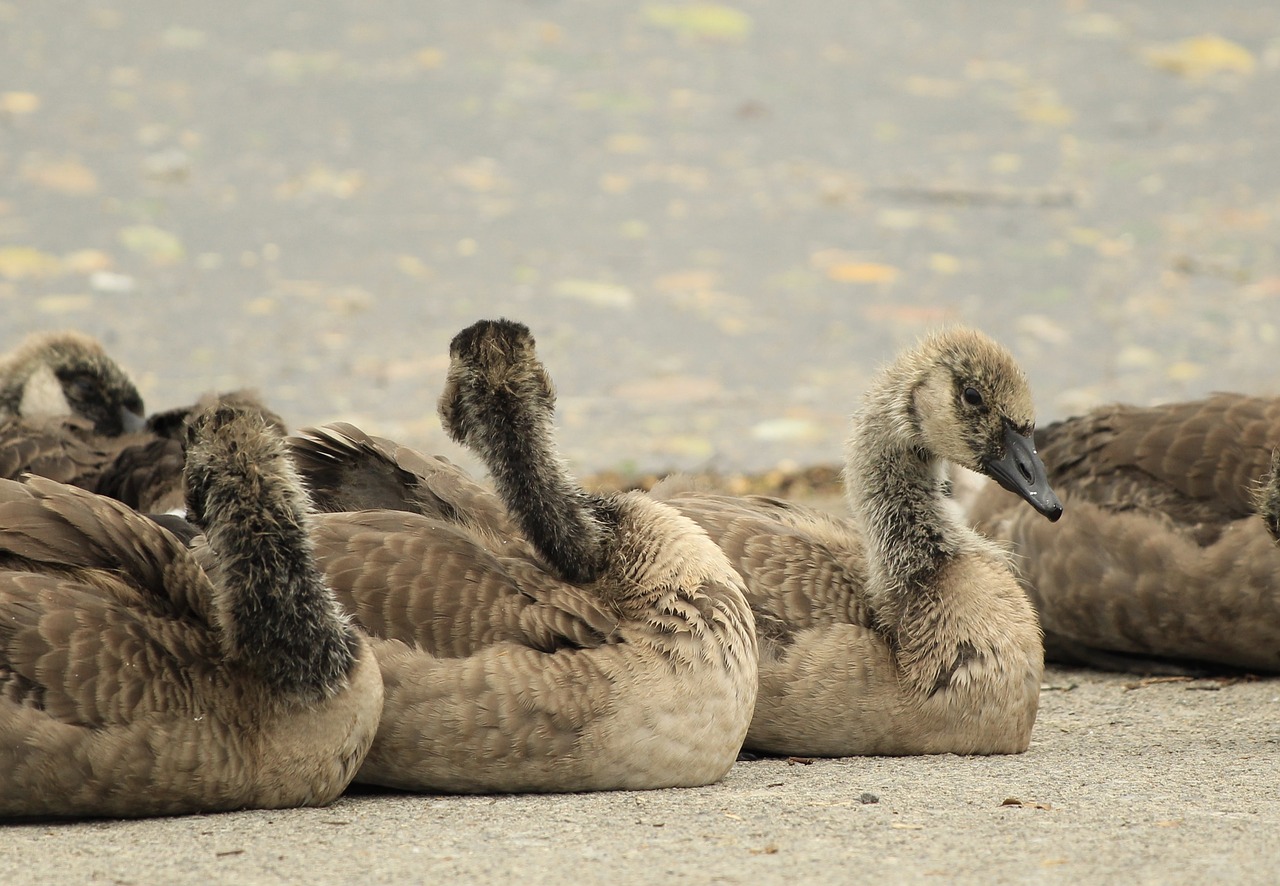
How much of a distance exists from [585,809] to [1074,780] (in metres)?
1.66

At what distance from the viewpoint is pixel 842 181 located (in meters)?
15.8

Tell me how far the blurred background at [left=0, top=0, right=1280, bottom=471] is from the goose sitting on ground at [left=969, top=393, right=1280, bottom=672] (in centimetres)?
288

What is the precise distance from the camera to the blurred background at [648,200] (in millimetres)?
12492

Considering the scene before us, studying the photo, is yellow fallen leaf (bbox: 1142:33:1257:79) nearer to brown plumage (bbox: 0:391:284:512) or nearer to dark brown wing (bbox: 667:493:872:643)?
dark brown wing (bbox: 667:493:872:643)

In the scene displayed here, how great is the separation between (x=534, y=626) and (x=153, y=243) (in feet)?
29.5

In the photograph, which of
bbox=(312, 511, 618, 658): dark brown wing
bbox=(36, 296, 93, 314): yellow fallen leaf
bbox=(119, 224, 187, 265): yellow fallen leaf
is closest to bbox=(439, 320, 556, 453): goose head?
bbox=(312, 511, 618, 658): dark brown wing

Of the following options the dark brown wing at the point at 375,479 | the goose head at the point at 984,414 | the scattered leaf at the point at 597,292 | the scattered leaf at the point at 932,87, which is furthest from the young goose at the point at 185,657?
the scattered leaf at the point at 932,87

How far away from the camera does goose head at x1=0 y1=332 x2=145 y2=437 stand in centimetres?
944

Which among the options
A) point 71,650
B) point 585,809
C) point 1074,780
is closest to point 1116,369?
point 1074,780

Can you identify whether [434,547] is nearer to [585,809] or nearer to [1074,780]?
[585,809]

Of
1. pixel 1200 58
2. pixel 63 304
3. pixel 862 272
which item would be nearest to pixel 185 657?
pixel 63 304

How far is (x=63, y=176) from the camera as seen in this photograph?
14.5 metres

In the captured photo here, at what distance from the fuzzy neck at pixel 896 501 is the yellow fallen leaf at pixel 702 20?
11.9 m

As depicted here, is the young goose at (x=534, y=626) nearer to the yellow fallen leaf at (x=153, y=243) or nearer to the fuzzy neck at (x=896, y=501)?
the fuzzy neck at (x=896, y=501)
